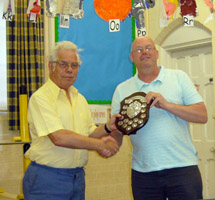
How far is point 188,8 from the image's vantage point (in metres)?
3.79

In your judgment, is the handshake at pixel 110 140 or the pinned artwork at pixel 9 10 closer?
the handshake at pixel 110 140

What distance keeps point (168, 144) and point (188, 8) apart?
6.85 ft

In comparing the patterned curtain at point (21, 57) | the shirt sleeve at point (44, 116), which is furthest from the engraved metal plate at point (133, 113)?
the patterned curtain at point (21, 57)

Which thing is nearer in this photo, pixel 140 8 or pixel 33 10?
pixel 33 10

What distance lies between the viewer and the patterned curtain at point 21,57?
426cm

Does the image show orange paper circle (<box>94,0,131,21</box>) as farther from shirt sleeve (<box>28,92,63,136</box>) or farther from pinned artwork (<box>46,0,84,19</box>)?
shirt sleeve (<box>28,92,63,136</box>)

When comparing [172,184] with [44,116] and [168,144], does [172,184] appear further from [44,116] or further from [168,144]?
Result: [44,116]

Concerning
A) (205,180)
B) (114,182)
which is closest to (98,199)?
(114,182)

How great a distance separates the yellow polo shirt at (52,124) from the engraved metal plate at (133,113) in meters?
0.28

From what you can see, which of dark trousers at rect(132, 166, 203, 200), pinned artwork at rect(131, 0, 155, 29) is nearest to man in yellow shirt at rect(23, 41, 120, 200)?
dark trousers at rect(132, 166, 203, 200)

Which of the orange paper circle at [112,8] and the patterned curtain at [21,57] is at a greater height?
the orange paper circle at [112,8]

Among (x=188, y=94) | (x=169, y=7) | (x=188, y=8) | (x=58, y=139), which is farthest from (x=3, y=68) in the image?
(x=188, y=94)

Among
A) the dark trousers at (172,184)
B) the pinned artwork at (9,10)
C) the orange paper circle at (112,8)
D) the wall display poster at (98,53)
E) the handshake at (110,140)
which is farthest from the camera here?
the wall display poster at (98,53)

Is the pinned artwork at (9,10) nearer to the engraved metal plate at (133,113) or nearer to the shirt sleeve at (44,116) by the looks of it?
the shirt sleeve at (44,116)
